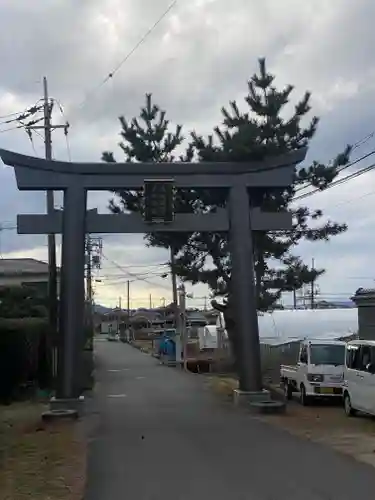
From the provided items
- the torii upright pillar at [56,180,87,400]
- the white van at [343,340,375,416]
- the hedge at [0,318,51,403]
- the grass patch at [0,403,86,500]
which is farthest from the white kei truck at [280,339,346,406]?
the hedge at [0,318,51,403]

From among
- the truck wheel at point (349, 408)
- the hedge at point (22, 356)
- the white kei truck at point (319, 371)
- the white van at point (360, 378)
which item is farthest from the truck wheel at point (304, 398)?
the hedge at point (22, 356)

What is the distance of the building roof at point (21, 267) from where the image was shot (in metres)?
54.1

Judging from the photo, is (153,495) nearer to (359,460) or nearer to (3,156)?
(359,460)

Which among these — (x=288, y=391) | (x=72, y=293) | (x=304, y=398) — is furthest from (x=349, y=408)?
(x=72, y=293)

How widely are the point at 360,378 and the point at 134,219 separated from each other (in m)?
7.01

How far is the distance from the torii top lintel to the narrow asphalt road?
6014 millimetres

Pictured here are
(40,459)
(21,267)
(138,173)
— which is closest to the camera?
(40,459)

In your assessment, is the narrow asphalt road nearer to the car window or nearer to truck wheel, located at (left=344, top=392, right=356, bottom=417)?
truck wheel, located at (left=344, top=392, right=356, bottom=417)

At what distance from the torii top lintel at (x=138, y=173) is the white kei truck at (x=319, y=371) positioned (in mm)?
6241

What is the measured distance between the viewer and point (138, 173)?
2180 cm

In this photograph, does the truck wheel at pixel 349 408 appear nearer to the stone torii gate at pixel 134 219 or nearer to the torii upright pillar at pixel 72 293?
the stone torii gate at pixel 134 219

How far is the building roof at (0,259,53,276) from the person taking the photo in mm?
54097

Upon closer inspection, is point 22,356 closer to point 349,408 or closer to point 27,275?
point 349,408

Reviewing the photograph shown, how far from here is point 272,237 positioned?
97.3 feet
